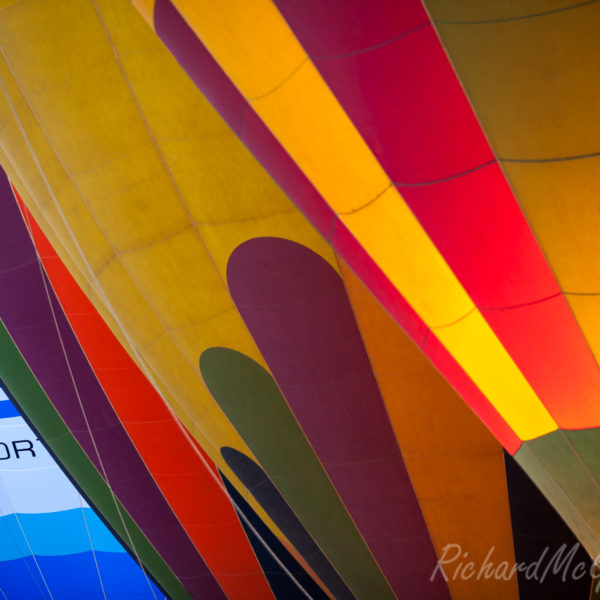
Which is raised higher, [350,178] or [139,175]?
[139,175]

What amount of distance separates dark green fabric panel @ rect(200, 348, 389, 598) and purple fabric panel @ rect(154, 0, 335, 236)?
6.65 ft

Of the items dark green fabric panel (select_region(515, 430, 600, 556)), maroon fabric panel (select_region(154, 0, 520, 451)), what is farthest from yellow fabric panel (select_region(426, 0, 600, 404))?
maroon fabric panel (select_region(154, 0, 520, 451))

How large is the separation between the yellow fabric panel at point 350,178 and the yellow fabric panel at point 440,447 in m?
1.42

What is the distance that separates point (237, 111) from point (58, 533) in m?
7.65

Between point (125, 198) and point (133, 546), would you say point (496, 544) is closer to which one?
point (125, 198)

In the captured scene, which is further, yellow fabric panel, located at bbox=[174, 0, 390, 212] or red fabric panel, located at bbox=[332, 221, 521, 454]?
red fabric panel, located at bbox=[332, 221, 521, 454]

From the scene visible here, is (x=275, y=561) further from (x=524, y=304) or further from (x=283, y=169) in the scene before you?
(x=524, y=304)

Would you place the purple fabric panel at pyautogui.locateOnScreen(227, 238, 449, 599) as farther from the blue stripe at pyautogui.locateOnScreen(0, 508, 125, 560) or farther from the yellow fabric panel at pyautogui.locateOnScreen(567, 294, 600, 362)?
the blue stripe at pyautogui.locateOnScreen(0, 508, 125, 560)

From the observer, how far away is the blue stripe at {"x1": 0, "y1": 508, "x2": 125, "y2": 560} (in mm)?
10297

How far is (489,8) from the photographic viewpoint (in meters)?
2.68

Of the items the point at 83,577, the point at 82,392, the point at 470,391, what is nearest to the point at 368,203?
the point at 470,391

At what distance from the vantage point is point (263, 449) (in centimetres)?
609

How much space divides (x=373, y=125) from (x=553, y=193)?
651 mm

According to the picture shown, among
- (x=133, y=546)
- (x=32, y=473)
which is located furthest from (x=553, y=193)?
(x=32, y=473)
